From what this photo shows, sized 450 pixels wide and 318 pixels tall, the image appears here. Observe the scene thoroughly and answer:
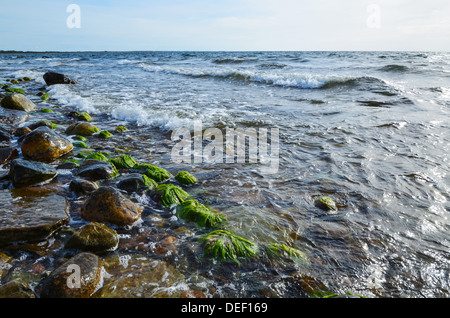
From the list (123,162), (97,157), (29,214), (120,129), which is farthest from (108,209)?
(120,129)

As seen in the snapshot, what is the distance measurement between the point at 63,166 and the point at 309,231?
376 cm

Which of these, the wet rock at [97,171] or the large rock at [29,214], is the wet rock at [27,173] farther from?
the wet rock at [97,171]

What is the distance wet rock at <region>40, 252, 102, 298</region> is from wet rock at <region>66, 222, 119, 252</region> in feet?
1.05

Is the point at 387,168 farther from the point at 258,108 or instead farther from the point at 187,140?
the point at 258,108

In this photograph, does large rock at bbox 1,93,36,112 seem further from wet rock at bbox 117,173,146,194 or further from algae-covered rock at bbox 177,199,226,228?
algae-covered rock at bbox 177,199,226,228

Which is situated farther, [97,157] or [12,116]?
[12,116]

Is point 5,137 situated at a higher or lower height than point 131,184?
higher

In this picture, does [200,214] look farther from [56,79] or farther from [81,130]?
[56,79]

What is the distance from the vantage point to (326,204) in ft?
11.2

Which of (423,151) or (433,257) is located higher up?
(423,151)

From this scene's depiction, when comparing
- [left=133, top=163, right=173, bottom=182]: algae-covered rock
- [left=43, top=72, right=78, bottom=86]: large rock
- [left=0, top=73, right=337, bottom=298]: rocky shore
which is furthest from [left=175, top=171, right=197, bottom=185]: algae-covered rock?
[left=43, top=72, right=78, bottom=86]: large rock

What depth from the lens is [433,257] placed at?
2592 mm

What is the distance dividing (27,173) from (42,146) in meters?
1.16
